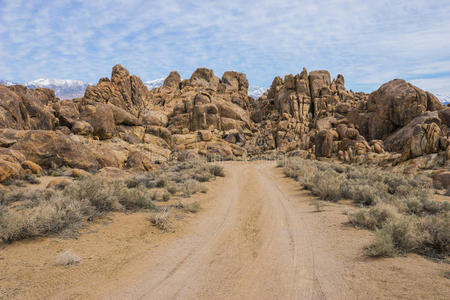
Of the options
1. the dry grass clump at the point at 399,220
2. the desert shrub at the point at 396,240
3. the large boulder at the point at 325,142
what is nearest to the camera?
the desert shrub at the point at 396,240

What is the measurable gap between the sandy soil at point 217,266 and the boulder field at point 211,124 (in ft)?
32.9

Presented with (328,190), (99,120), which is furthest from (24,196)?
(99,120)

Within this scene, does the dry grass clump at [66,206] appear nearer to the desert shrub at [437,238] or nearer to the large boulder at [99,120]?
the desert shrub at [437,238]

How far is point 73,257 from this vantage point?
4707mm

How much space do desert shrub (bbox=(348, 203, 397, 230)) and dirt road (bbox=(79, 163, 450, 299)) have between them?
15.7 inches

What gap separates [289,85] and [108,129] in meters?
46.8

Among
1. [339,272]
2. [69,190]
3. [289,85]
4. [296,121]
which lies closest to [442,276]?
[339,272]

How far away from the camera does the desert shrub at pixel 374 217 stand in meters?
6.67

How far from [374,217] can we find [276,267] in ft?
12.1

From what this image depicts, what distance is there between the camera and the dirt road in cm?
392

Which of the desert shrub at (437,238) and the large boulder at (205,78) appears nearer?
the desert shrub at (437,238)

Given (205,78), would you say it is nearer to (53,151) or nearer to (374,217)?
(53,151)

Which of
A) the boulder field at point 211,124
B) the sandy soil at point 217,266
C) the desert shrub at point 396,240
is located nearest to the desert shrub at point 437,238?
the desert shrub at point 396,240

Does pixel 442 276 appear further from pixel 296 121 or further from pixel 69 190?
pixel 296 121
